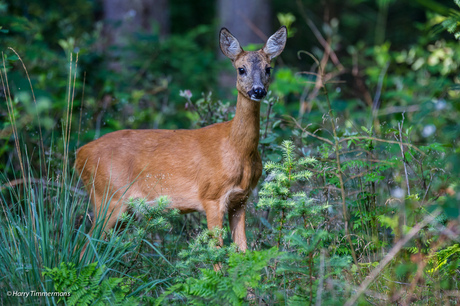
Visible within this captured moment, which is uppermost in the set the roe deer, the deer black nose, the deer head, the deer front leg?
the deer head

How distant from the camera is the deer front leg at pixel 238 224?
4590 mm

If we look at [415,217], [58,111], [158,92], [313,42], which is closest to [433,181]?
[415,217]

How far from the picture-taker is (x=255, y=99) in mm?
4316

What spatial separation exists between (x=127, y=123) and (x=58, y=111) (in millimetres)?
1015

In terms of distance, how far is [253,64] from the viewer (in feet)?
15.2

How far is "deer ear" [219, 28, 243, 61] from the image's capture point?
4.86 meters

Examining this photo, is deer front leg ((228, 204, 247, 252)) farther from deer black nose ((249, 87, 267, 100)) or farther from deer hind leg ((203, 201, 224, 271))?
deer black nose ((249, 87, 267, 100))

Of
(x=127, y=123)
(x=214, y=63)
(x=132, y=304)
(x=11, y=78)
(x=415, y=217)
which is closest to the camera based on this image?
(x=132, y=304)

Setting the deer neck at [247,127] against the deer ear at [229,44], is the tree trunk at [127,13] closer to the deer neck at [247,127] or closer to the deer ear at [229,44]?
the deer ear at [229,44]

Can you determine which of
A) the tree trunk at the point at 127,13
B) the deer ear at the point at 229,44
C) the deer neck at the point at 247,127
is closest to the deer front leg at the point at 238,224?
the deer neck at the point at 247,127

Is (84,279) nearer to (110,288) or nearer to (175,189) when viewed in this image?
(110,288)

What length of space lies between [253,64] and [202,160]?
96 centimetres

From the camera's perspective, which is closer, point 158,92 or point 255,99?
point 255,99

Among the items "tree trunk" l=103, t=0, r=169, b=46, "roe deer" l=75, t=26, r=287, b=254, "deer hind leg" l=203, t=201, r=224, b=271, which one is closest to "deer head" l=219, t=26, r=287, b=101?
"roe deer" l=75, t=26, r=287, b=254
